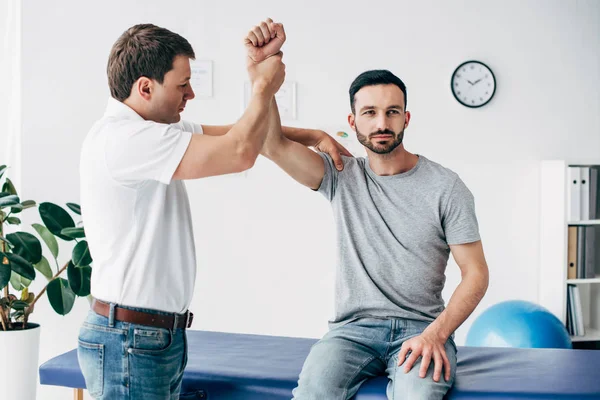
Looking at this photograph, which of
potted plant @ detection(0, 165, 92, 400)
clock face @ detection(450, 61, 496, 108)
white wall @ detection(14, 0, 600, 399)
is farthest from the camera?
clock face @ detection(450, 61, 496, 108)

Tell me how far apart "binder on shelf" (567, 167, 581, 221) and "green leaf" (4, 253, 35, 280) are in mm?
2711

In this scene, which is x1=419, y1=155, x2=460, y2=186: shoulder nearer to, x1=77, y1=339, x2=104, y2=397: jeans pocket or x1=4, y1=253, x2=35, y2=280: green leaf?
x1=77, y1=339, x2=104, y2=397: jeans pocket

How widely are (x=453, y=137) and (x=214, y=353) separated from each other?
212cm

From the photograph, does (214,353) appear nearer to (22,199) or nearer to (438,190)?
(438,190)

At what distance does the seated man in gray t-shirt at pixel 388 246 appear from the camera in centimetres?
179

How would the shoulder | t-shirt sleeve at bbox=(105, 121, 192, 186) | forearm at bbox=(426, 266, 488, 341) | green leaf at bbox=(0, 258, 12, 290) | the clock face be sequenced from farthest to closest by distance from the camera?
the clock face → green leaf at bbox=(0, 258, 12, 290) → the shoulder → forearm at bbox=(426, 266, 488, 341) → t-shirt sleeve at bbox=(105, 121, 192, 186)

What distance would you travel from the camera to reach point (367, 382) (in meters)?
1.79

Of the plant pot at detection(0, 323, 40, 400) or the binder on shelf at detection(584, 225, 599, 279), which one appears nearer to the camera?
the plant pot at detection(0, 323, 40, 400)

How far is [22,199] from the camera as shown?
3.38 metres

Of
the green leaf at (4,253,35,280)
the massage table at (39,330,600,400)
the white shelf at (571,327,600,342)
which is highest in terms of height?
the green leaf at (4,253,35,280)

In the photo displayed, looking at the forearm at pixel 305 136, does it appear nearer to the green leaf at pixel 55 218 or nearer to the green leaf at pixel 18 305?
the green leaf at pixel 55 218

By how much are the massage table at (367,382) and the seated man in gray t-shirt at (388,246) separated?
0.11 meters

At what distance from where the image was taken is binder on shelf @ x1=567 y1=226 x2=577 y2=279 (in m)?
3.63

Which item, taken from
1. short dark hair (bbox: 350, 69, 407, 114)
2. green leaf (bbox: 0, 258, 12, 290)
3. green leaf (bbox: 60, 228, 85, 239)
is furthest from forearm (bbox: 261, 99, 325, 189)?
green leaf (bbox: 0, 258, 12, 290)
